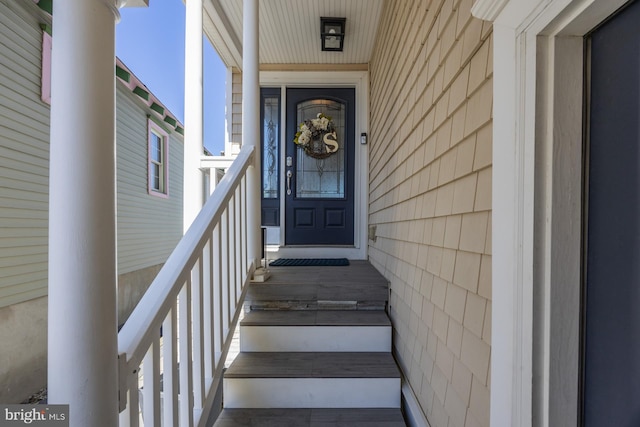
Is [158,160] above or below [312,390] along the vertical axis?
above

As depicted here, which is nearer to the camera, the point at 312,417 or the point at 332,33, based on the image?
the point at 312,417

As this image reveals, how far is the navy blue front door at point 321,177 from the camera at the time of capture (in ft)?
13.8

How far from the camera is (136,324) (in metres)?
0.95

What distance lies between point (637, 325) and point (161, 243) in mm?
8103

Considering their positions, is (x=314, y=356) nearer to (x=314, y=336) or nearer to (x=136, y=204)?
(x=314, y=336)

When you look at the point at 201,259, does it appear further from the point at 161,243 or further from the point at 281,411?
the point at 161,243

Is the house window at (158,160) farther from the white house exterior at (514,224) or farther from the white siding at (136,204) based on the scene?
the white house exterior at (514,224)

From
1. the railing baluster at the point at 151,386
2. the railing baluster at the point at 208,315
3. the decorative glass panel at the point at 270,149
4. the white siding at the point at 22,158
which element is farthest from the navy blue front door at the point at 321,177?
the railing baluster at the point at 151,386

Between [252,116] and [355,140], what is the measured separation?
1.87 m

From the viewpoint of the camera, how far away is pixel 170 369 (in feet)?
3.74

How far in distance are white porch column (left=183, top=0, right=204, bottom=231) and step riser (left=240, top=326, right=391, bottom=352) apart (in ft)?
3.93

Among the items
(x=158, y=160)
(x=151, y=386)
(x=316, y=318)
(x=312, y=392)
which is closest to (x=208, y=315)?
(x=151, y=386)

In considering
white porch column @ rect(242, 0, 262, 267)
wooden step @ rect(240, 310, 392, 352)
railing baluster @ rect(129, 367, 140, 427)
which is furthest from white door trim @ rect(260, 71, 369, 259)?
railing baluster @ rect(129, 367, 140, 427)

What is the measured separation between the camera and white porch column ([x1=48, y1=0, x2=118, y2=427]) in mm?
682
